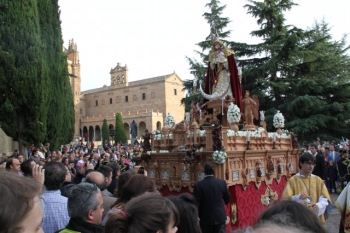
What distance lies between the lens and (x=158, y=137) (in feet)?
33.8

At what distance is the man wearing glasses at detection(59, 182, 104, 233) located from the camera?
109 inches

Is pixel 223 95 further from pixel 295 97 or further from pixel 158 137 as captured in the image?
pixel 295 97

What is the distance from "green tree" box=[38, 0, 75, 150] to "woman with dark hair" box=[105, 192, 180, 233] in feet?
53.3

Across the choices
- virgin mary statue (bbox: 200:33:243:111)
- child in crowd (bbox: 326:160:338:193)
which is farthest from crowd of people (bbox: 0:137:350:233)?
child in crowd (bbox: 326:160:338:193)

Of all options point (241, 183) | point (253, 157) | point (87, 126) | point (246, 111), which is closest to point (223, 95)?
point (246, 111)

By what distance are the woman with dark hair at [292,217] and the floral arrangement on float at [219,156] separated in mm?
6249

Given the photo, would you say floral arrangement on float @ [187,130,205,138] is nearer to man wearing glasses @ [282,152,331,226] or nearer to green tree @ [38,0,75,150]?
man wearing glasses @ [282,152,331,226]

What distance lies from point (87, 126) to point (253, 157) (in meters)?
55.2

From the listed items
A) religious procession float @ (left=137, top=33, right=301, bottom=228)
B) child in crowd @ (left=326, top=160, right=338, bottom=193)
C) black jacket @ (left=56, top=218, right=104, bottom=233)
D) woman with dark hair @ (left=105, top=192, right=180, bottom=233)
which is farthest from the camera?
child in crowd @ (left=326, top=160, right=338, bottom=193)

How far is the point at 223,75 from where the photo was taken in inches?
455

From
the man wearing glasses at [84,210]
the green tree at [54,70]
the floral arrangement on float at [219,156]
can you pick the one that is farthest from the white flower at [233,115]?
the green tree at [54,70]

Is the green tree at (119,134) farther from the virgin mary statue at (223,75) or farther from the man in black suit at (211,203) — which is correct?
the man in black suit at (211,203)

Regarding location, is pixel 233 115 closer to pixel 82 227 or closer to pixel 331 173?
pixel 331 173

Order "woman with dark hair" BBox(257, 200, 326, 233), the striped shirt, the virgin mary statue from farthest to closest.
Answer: the virgin mary statue < the striped shirt < "woman with dark hair" BBox(257, 200, 326, 233)
